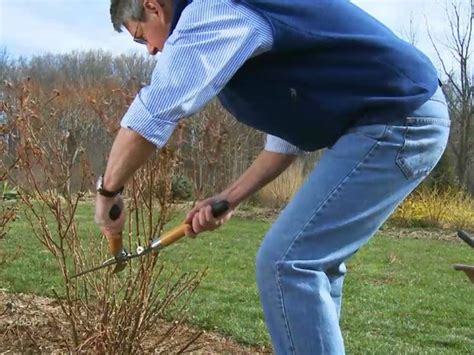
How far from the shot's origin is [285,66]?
2000 millimetres

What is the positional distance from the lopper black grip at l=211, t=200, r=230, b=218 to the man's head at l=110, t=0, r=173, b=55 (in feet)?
1.89

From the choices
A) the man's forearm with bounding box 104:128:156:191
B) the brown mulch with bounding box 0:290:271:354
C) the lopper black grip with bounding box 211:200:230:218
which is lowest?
the brown mulch with bounding box 0:290:271:354

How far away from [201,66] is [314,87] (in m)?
0.36

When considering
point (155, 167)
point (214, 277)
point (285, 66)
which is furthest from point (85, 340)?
point (214, 277)

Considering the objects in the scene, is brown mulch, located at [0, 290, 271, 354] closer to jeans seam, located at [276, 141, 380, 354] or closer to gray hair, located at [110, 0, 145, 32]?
jeans seam, located at [276, 141, 380, 354]

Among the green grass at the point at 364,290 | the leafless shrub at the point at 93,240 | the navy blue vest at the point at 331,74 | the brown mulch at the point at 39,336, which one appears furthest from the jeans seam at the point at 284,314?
the green grass at the point at 364,290

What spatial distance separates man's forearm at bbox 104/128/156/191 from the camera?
73.4 inches

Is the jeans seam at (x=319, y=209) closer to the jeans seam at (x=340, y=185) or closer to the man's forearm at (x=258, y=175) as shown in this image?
the jeans seam at (x=340, y=185)

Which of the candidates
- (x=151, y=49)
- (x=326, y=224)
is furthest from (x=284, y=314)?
(x=151, y=49)

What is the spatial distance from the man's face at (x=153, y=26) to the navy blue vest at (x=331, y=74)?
0.16 feet

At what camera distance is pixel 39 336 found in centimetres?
458

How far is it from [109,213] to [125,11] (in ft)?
1.98

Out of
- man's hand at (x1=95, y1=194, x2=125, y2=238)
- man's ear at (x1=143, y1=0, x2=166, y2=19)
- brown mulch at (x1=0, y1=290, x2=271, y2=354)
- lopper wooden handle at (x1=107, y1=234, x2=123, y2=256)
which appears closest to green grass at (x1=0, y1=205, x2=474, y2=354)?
brown mulch at (x1=0, y1=290, x2=271, y2=354)

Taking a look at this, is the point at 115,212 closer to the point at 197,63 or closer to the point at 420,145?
the point at 197,63
